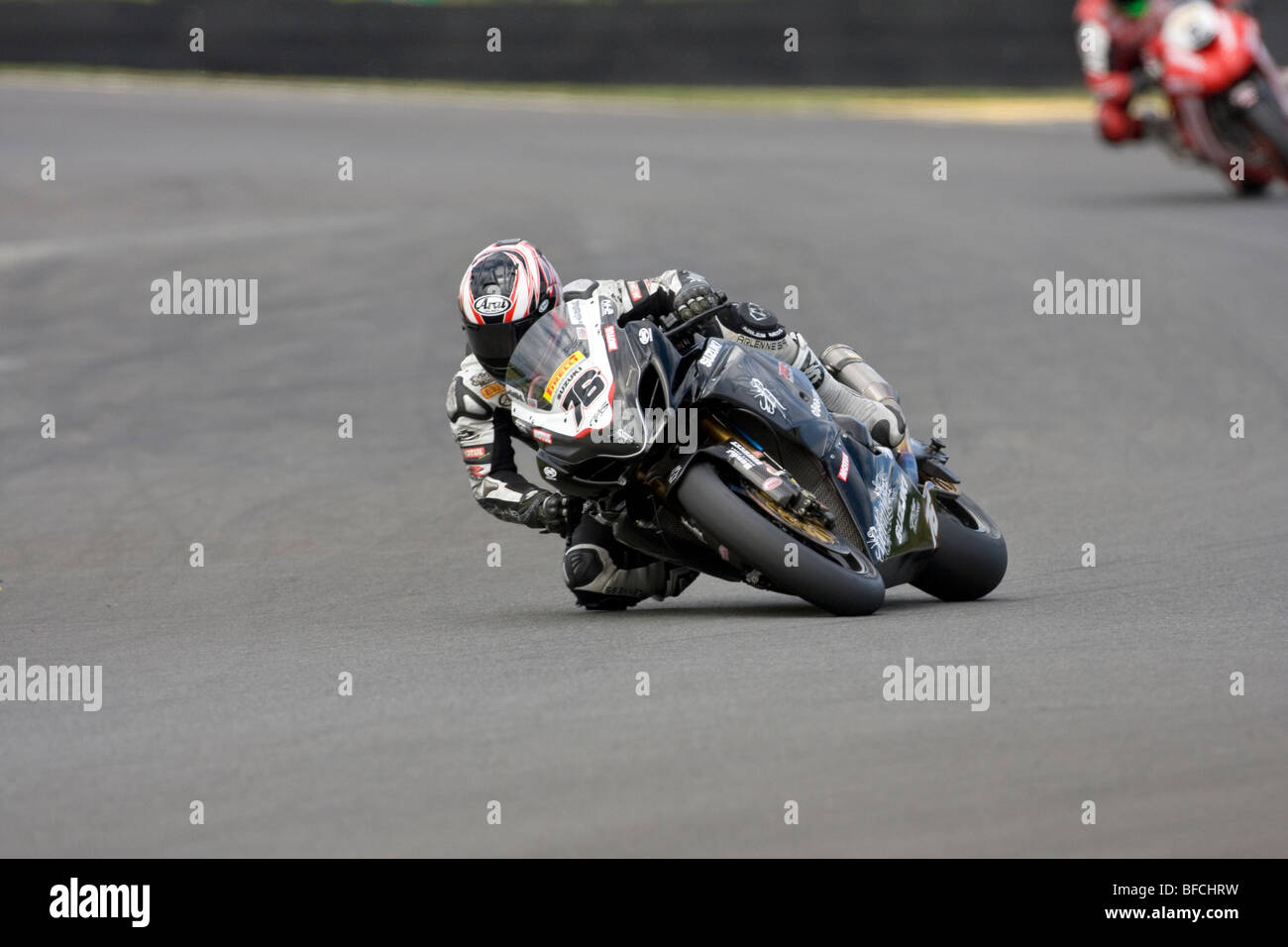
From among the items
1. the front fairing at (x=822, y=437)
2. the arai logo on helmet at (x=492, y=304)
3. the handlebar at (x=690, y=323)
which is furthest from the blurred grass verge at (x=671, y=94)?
the arai logo on helmet at (x=492, y=304)

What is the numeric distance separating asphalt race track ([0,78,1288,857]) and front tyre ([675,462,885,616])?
14 centimetres

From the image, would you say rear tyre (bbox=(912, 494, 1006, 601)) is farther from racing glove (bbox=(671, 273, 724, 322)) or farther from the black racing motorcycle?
racing glove (bbox=(671, 273, 724, 322))

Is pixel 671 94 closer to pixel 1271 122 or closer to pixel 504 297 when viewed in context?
pixel 1271 122

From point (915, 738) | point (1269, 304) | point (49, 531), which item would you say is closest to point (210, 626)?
point (49, 531)

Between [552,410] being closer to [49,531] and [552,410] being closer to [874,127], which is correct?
[49,531]

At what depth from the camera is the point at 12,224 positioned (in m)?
18.6

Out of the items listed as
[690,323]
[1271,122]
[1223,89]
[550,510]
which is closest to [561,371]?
[690,323]

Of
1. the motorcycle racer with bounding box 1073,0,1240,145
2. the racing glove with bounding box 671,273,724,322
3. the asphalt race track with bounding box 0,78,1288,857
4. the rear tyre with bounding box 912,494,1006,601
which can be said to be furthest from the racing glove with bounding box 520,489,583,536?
the motorcycle racer with bounding box 1073,0,1240,145

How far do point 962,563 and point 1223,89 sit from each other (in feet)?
35.2

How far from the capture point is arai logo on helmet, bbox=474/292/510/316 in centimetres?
677

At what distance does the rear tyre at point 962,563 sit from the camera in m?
7.19

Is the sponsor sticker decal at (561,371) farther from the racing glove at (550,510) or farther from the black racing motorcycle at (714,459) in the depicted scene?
the racing glove at (550,510)

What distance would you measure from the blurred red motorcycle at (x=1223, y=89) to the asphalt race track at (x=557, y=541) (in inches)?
25.2
